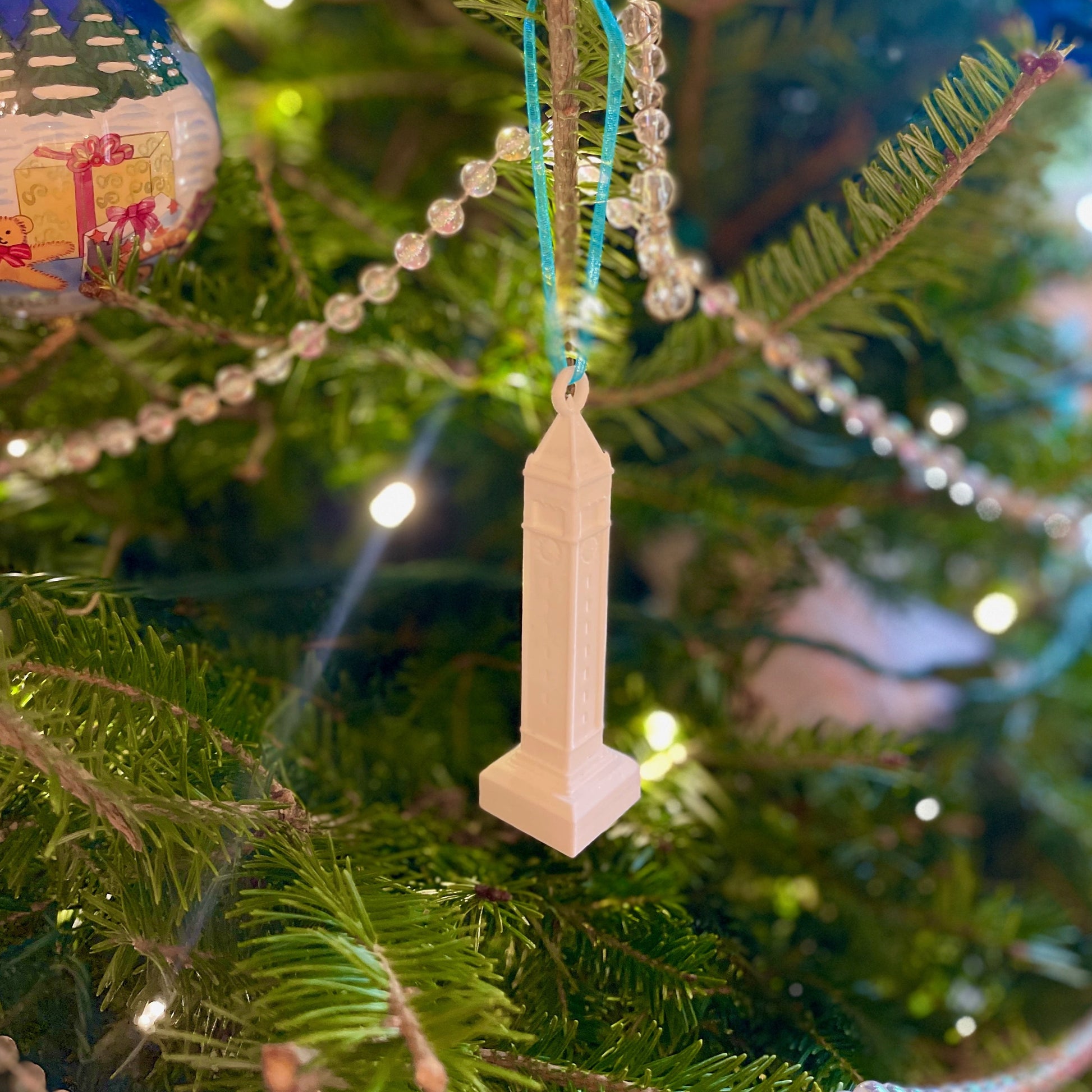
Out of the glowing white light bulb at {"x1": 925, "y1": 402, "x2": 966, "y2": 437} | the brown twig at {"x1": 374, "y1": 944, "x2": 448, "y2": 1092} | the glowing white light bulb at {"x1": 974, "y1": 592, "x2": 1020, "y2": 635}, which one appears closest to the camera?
the brown twig at {"x1": 374, "y1": 944, "x2": 448, "y2": 1092}

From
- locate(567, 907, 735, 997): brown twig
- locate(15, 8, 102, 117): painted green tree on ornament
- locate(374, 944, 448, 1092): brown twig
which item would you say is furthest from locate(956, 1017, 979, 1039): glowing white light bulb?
locate(15, 8, 102, 117): painted green tree on ornament

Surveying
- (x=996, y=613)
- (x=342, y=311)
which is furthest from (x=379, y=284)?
(x=996, y=613)

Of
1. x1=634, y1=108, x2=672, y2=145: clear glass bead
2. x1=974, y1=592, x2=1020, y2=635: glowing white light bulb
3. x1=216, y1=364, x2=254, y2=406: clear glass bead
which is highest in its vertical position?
x1=634, y1=108, x2=672, y2=145: clear glass bead

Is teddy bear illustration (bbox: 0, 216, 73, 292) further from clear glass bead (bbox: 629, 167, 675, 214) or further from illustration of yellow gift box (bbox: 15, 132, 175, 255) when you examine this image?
clear glass bead (bbox: 629, 167, 675, 214)

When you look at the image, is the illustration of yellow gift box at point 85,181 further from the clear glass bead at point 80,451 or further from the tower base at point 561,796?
the tower base at point 561,796

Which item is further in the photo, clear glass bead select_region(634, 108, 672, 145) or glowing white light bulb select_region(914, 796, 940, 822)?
glowing white light bulb select_region(914, 796, 940, 822)

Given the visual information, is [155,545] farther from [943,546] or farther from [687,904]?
[943,546]

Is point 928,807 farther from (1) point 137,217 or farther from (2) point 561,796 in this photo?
(1) point 137,217
